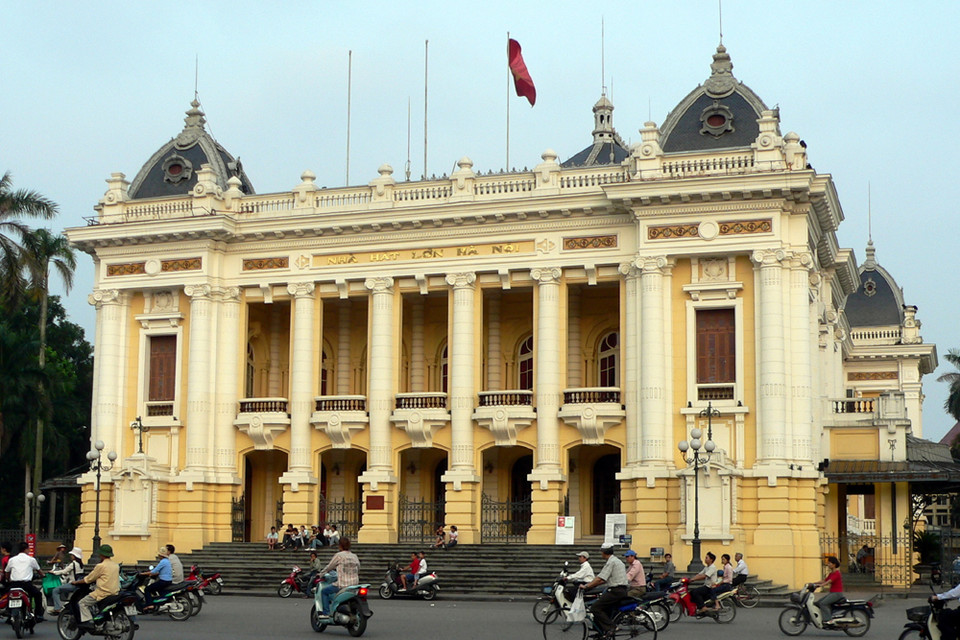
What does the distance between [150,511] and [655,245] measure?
1753 cm

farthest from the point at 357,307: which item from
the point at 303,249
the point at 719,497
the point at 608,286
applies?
the point at 719,497

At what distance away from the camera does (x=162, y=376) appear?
42.4 metres

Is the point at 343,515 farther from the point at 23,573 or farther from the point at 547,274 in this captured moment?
the point at 23,573

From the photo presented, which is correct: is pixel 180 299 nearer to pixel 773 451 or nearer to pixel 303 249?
pixel 303 249

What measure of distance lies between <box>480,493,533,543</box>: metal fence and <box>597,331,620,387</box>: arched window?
4700 millimetres

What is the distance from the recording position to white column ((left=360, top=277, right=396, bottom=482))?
131ft

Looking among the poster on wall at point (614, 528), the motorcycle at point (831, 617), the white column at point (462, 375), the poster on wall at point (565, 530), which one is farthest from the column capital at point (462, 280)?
the motorcycle at point (831, 617)

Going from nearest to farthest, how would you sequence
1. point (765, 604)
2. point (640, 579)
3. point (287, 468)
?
1. point (640, 579)
2. point (765, 604)
3. point (287, 468)

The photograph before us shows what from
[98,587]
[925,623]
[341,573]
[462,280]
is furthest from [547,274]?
[925,623]

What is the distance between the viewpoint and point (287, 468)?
144ft

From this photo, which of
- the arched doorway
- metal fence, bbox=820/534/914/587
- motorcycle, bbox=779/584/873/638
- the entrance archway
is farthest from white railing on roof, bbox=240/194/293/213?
motorcycle, bbox=779/584/873/638

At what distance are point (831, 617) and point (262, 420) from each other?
74.5 ft

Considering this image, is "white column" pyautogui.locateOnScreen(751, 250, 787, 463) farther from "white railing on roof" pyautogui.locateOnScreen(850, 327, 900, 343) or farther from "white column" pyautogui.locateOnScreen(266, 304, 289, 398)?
"white railing on roof" pyautogui.locateOnScreen(850, 327, 900, 343)

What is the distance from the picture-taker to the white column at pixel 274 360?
45312 millimetres
